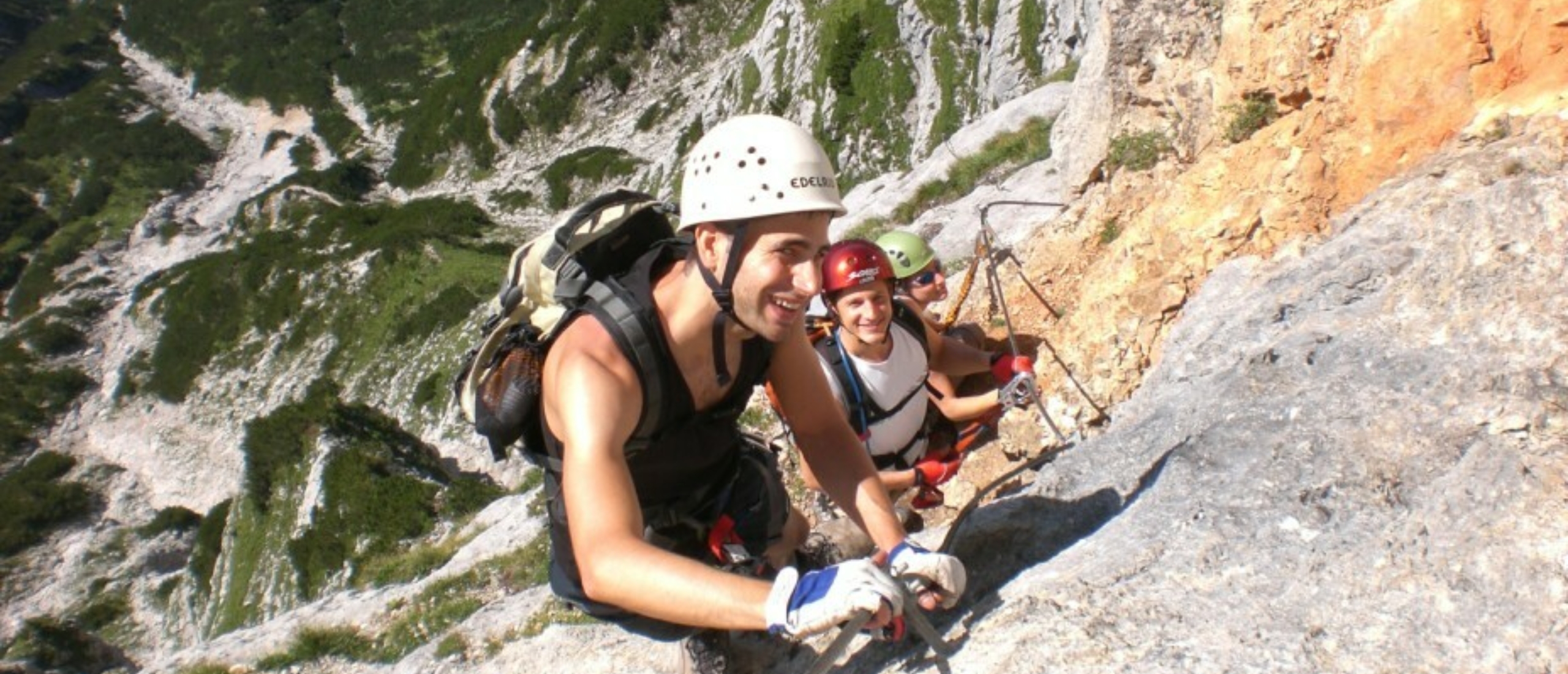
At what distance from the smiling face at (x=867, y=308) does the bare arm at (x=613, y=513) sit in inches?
104

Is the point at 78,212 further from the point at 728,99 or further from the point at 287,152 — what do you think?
the point at 728,99

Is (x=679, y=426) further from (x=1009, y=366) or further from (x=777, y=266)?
(x=1009, y=366)

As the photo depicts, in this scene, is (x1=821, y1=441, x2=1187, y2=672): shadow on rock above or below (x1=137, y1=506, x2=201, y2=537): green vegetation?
below

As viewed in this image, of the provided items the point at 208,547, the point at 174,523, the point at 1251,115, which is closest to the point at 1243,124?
the point at 1251,115

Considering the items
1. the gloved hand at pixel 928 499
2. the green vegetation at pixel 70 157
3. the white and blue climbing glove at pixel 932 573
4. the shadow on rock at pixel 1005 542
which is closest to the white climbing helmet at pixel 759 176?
the white and blue climbing glove at pixel 932 573

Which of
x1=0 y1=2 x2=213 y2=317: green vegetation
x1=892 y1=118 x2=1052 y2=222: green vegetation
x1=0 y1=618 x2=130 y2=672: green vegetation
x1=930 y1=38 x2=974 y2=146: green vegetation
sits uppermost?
x1=0 y1=2 x2=213 y2=317: green vegetation

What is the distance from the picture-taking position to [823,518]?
7.98m

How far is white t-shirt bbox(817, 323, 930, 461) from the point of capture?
6094mm

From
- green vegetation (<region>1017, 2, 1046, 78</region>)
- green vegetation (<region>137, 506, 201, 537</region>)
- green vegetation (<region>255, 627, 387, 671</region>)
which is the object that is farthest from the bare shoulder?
green vegetation (<region>137, 506, 201, 537</region>)

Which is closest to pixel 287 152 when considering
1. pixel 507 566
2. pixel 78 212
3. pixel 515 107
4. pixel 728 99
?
pixel 78 212

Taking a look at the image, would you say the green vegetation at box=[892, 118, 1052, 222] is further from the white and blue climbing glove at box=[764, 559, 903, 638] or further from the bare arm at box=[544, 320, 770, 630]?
the white and blue climbing glove at box=[764, 559, 903, 638]

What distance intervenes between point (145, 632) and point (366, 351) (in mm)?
13856

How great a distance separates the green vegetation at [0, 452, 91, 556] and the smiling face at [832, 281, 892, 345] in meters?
52.8

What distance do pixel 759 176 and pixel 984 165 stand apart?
15.3 metres
